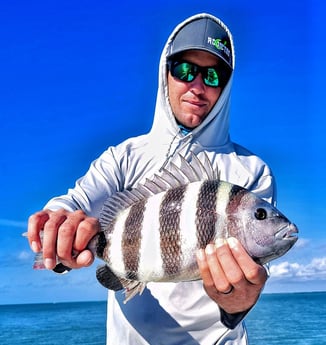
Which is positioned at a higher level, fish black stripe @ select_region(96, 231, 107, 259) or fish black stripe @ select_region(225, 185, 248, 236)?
fish black stripe @ select_region(225, 185, 248, 236)

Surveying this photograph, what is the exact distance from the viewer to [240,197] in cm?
200

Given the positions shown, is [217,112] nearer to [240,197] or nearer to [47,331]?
[240,197]

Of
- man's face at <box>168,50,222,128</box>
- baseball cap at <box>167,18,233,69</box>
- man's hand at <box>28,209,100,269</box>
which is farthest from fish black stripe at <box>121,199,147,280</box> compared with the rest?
baseball cap at <box>167,18,233,69</box>

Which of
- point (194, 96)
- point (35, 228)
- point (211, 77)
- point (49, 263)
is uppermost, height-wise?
point (211, 77)

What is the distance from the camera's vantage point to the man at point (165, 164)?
1.96 metres

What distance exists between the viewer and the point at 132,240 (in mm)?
2039

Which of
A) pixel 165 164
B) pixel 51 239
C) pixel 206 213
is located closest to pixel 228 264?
pixel 206 213

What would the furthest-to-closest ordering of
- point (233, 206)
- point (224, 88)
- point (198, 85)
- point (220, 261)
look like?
point (224, 88)
point (198, 85)
point (233, 206)
point (220, 261)

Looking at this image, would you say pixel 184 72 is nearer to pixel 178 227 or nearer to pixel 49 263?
pixel 178 227

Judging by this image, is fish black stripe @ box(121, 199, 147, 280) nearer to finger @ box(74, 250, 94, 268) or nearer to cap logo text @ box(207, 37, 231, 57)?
finger @ box(74, 250, 94, 268)

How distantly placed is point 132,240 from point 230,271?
385 millimetres

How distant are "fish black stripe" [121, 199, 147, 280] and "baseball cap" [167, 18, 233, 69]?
47.3 inches

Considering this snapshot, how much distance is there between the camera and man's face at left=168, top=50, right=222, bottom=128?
2.94 metres

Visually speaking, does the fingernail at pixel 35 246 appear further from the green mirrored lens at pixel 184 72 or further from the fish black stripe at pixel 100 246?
the green mirrored lens at pixel 184 72
